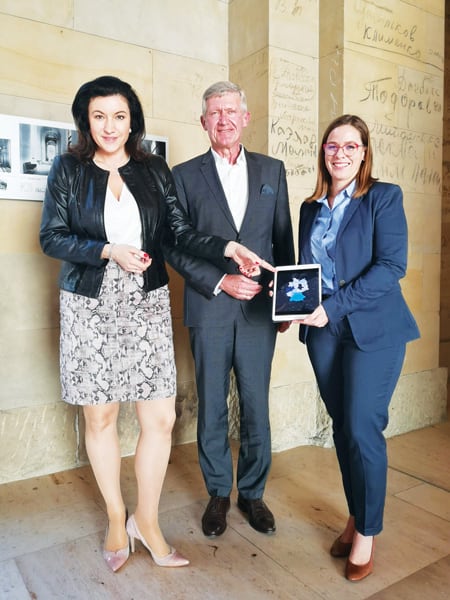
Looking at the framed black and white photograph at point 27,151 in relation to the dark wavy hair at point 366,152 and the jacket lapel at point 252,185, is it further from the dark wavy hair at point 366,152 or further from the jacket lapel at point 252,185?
the dark wavy hair at point 366,152

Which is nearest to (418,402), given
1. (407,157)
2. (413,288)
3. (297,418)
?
(413,288)

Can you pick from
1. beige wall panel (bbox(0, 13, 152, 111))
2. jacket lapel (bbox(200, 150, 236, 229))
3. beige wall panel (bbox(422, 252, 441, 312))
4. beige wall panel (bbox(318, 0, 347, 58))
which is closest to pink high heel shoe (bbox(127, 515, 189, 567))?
jacket lapel (bbox(200, 150, 236, 229))

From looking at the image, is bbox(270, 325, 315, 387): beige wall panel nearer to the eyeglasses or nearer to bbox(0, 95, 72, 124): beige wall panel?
the eyeglasses

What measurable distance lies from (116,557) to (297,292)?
4.70ft

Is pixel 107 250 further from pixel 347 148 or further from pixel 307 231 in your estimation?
pixel 347 148

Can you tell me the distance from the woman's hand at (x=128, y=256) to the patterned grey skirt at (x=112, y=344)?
115 millimetres

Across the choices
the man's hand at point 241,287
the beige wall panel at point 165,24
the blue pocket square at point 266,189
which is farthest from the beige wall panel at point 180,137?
the man's hand at point 241,287

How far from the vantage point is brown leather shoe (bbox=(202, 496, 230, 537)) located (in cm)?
271

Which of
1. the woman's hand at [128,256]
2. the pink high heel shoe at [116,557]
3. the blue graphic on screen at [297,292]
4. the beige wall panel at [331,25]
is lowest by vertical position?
the pink high heel shoe at [116,557]

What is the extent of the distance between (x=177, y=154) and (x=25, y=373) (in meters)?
1.85

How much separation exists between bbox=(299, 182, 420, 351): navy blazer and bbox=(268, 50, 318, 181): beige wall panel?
165 cm

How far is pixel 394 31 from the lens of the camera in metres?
4.06

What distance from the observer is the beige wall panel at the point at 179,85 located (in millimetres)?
3844

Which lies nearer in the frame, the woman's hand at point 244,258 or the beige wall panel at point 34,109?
the woman's hand at point 244,258
